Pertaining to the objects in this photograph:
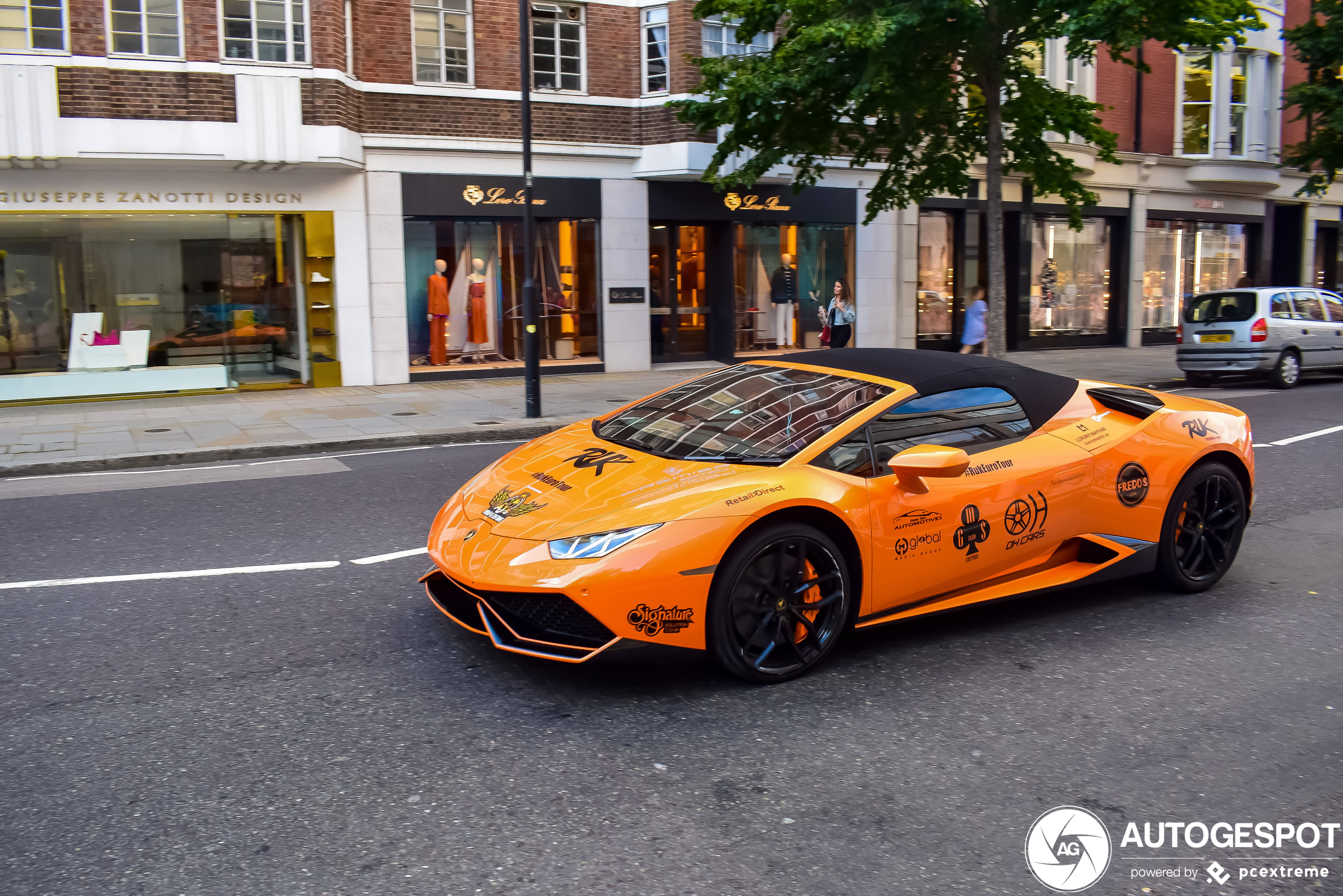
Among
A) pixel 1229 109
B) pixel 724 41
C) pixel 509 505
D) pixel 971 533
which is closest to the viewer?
pixel 509 505

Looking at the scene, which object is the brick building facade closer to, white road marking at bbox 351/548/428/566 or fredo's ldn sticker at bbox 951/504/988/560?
white road marking at bbox 351/548/428/566

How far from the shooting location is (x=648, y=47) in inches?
800

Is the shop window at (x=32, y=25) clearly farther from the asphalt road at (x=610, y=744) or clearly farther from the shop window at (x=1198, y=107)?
the shop window at (x=1198, y=107)

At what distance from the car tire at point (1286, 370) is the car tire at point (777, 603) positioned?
647 inches

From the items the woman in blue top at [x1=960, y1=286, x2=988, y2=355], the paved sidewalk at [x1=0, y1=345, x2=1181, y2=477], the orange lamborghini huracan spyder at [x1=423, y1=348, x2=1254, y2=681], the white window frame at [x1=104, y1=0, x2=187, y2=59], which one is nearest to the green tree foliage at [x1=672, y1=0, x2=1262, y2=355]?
the woman in blue top at [x1=960, y1=286, x2=988, y2=355]

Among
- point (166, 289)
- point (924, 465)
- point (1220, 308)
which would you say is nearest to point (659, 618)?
point (924, 465)

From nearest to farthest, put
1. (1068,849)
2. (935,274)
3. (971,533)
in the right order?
(1068,849)
(971,533)
(935,274)

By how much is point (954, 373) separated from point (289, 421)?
10510 millimetres

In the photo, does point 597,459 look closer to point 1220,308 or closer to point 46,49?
point 46,49

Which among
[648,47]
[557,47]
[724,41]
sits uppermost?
[724,41]

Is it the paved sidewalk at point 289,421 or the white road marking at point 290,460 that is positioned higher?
the paved sidewalk at point 289,421

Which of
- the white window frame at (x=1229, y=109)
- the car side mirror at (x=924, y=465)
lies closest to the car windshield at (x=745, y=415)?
the car side mirror at (x=924, y=465)

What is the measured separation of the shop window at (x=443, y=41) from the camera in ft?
60.7

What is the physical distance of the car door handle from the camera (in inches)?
209
